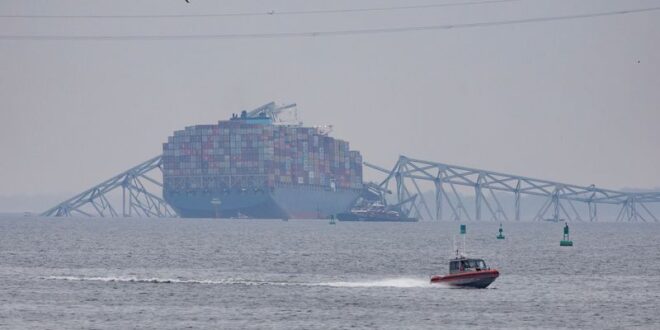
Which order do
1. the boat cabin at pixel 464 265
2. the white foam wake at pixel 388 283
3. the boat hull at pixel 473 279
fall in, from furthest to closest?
the white foam wake at pixel 388 283, the boat cabin at pixel 464 265, the boat hull at pixel 473 279

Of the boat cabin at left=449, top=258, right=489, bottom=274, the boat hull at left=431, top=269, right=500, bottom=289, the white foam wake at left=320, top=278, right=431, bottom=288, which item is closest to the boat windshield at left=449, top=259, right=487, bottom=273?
the boat cabin at left=449, top=258, right=489, bottom=274

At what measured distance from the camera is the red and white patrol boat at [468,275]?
286 feet

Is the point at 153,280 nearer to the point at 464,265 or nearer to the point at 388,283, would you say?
the point at 388,283

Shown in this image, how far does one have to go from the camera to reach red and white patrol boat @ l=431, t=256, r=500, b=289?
286 ft

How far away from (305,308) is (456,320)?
9.53 metres

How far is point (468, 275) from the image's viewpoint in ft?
286

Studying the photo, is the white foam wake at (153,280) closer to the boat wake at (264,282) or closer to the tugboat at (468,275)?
the boat wake at (264,282)

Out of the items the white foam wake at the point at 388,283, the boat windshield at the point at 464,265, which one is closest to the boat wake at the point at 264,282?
the white foam wake at the point at 388,283

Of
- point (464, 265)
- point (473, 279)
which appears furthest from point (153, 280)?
point (473, 279)

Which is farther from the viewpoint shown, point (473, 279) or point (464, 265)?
point (464, 265)

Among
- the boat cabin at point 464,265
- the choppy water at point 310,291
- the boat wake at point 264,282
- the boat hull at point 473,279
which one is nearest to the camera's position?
the choppy water at point 310,291

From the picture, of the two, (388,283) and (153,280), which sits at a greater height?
(153,280)

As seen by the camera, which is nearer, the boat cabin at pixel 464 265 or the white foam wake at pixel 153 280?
the boat cabin at pixel 464 265

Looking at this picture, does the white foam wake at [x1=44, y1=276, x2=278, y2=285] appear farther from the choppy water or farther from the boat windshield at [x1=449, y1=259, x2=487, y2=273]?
the boat windshield at [x1=449, y1=259, x2=487, y2=273]
